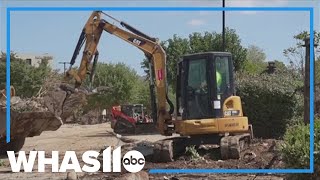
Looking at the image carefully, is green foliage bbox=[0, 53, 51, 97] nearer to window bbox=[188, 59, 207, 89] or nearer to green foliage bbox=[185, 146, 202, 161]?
green foliage bbox=[185, 146, 202, 161]

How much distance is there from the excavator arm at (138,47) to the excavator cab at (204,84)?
0.98 meters

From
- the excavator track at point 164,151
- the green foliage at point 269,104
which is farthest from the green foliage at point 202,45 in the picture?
the excavator track at point 164,151

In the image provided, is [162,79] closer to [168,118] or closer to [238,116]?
[168,118]

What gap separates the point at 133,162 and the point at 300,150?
17.6ft

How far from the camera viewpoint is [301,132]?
8.18m

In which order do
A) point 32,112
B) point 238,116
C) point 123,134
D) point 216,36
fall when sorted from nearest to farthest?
point 238,116 < point 32,112 < point 216,36 < point 123,134

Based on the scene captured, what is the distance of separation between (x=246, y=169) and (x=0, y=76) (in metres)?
21.4

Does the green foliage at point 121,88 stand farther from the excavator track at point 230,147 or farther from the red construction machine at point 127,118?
the excavator track at point 230,147

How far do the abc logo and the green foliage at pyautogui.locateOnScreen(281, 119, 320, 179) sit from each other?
3768 mm

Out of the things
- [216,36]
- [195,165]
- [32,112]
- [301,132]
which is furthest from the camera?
[216,36]

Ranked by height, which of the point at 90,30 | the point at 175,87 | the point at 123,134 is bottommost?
the point at 123,134

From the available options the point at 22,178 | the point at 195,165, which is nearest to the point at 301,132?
the point at 195,165

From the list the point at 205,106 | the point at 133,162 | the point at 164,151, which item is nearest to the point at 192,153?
the point at 164,151

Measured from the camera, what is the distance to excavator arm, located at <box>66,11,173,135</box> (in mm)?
14664
